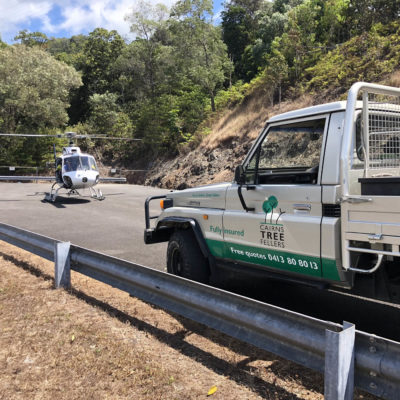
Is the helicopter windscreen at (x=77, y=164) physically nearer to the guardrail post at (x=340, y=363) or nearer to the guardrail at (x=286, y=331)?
the guardrail at (x=286, y=331)

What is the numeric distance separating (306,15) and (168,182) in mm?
16384

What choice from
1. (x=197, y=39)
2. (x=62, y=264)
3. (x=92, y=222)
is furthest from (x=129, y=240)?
(x=197, y=39)

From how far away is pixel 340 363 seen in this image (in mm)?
2707

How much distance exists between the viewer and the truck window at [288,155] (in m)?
4.51

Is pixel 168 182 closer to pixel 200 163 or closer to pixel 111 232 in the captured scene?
pixel 200 163

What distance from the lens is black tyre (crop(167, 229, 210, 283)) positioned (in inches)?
219

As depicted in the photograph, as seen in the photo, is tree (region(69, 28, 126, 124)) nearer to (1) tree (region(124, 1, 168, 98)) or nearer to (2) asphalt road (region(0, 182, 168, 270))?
(1) tree (region(124, 1, 168, 98))

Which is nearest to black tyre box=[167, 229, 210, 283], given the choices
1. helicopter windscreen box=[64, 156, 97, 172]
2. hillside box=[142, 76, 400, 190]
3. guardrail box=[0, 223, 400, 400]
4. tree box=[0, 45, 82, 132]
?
guardrail box=[0, 223, 400, 400]

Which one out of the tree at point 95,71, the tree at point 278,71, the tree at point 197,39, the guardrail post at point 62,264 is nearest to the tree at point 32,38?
the tree at point 95,71

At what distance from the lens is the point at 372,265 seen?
3.98 m

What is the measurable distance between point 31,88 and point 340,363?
4412 cm

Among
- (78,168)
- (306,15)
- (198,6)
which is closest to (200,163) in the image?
(78,168)

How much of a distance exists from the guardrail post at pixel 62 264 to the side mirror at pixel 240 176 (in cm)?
265

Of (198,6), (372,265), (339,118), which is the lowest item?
(372,265)
